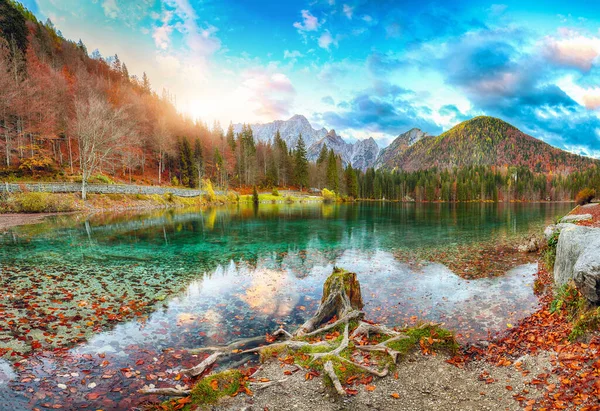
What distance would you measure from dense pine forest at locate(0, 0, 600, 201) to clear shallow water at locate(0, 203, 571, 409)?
36382mm

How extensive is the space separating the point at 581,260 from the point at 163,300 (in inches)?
519

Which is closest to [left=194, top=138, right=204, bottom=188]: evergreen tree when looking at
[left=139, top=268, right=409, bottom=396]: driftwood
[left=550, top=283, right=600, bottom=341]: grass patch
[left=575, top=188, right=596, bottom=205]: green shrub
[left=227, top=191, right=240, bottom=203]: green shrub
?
[left=227, top=191, right=240, bottom=203]: green shrub

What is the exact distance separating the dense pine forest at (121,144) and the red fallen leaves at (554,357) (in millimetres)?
53584

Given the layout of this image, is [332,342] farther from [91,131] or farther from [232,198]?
[232,198]

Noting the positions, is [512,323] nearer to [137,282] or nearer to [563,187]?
[137,282]

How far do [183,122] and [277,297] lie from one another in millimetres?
117985

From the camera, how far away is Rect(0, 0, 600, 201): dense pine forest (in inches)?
1916

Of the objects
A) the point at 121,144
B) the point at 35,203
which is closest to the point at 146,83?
the point at 121,144

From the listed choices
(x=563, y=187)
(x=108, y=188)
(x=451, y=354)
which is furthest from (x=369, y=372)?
(x=563, y=187)

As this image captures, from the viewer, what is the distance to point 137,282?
1320cm

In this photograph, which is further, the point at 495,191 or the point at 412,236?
the point at 495,191

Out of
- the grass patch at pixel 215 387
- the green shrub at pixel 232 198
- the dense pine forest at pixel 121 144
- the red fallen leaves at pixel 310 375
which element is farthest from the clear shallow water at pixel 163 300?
the green shrub at pixel 232 198

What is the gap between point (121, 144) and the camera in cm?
5159

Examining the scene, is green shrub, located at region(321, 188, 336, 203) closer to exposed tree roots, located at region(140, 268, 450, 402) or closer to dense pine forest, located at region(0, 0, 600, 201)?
dense pine forest, located at region(0, 0, 600, 201)
